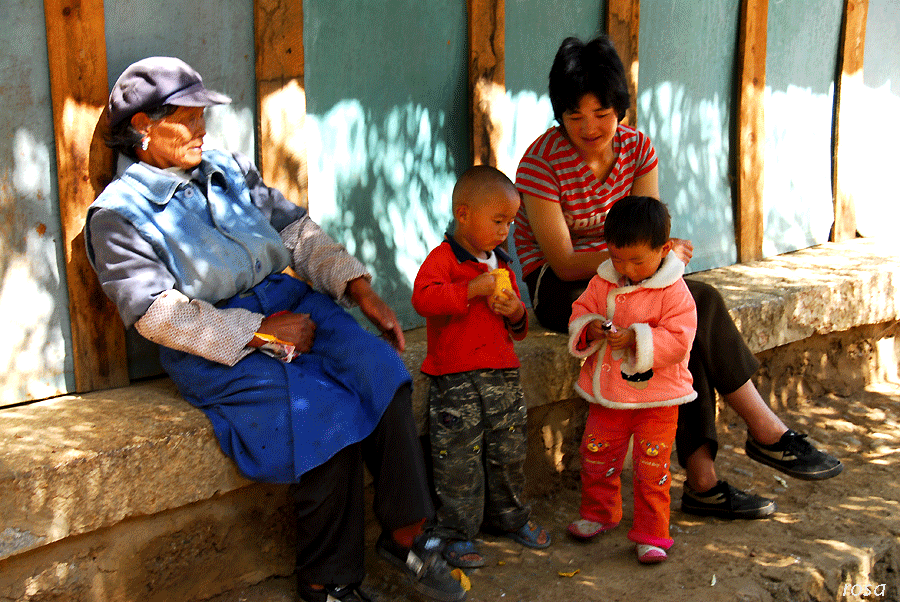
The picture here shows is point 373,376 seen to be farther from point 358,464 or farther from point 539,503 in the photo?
point 539,503

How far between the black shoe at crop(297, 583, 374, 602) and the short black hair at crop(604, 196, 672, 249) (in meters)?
1.45

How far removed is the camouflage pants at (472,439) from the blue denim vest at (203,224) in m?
0.79

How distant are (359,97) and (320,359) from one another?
1.29 m

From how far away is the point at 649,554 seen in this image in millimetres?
3189

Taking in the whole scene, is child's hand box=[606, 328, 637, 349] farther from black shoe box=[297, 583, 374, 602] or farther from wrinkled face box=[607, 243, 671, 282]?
black shoe box=[297, 583, 374, 602]

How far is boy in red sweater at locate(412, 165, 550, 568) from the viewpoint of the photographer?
9.98 feet

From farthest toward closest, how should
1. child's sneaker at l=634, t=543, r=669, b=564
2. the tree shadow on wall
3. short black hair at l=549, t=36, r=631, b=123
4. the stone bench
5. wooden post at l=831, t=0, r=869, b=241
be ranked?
1. wooden post at l=831, t=0, r=869, b=241
2. the tree shadow on wall
3. short black hair at l=549, t=36, r=631, b=123
4. child's sneaker at l=634, t=543, r=669, b=564
5. the stone bench

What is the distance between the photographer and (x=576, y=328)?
3223 millimetres

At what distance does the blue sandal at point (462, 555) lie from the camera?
3201 mm

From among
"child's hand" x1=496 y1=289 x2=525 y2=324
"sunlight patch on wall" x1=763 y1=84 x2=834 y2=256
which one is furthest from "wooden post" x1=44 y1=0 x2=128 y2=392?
"sunlight patch on wall" x1=763 y1=84 x2=834 y2=256

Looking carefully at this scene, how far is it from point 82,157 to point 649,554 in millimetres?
2419

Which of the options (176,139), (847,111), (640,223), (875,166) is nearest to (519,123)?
(640,223)

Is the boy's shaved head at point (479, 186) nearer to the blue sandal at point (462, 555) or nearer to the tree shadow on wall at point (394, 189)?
the tree shadow on wall at point (394, 189)

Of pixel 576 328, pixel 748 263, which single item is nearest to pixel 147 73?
pixel 576 328
